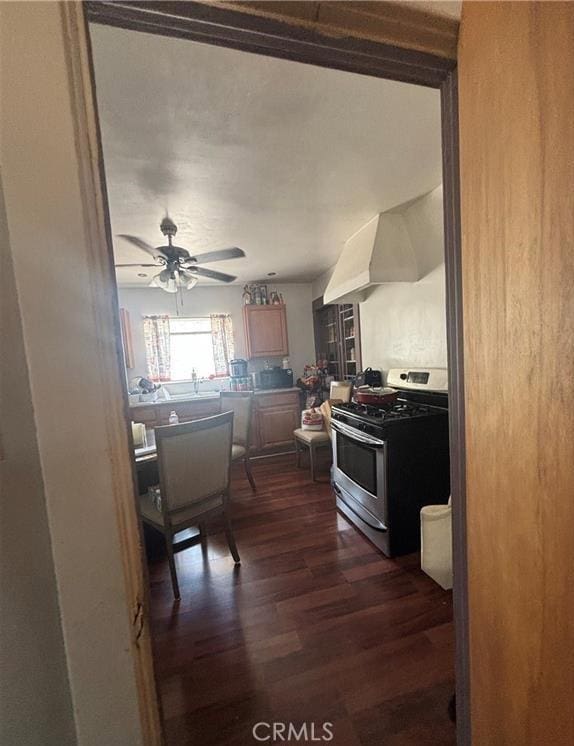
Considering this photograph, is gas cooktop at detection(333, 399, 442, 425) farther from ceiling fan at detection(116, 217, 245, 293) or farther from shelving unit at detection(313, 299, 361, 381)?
ceiling fan at detection(116, 217, 245, 293)

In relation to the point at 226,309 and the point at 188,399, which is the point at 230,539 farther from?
the point at 226,309

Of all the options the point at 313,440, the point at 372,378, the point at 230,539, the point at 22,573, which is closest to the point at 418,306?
the point at 372,378

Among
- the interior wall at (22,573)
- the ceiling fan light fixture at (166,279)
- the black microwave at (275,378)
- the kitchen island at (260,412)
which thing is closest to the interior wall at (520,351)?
the interior wall at (22,573)

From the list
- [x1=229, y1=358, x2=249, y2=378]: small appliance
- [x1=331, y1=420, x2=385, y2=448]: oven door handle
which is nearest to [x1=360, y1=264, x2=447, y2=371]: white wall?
[x1=331, y1=420, x2=385, y2=448]: oven door handle

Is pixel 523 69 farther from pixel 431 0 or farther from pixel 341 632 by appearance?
pixel 341 632

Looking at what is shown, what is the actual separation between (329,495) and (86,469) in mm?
2608

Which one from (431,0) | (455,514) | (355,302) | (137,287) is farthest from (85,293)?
(137,287)

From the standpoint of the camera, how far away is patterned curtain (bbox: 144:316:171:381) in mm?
4125

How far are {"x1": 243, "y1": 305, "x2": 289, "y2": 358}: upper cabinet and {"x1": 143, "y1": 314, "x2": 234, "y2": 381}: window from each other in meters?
0.34

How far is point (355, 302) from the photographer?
3240 mm

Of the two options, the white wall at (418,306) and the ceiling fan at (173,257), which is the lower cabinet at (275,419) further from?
the ceiling fan at (173,257)

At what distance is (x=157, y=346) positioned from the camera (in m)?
4.16

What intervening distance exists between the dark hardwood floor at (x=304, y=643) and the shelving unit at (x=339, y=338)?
6.41ft

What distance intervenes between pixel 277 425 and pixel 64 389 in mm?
3630
